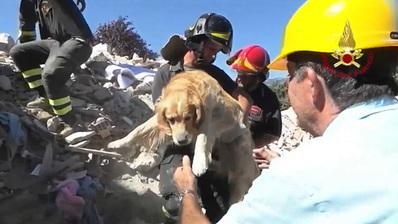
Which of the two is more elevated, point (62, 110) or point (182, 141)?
point (182, 141)

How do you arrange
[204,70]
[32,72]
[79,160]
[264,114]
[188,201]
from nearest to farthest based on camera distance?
[188,201]
[204,70]
[264,114]
[79,160]
[32,72]

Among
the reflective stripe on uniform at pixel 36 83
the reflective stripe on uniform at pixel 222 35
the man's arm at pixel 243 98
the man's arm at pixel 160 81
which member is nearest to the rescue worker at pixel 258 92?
the man's arm at pixel 243 98

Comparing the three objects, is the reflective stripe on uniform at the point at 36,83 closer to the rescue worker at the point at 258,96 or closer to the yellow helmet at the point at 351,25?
the rescue worker at the point at 258,96

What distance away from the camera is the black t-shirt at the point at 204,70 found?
401 cm

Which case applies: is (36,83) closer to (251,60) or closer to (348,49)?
(251,60)

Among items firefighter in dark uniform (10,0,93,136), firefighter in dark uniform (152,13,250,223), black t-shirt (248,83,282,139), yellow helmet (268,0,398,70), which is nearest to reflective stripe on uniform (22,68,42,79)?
firefighter in dark uniform (10,0,93,136)

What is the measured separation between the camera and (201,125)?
372cm

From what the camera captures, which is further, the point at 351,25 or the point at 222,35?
the point at 222,35

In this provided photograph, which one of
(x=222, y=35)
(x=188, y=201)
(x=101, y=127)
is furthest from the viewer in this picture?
(x=101, y=127)

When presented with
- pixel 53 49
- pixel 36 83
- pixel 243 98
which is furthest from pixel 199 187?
pixel 36 83

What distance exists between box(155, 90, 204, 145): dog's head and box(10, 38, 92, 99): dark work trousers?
9.26ft

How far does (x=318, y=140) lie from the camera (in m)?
1.28

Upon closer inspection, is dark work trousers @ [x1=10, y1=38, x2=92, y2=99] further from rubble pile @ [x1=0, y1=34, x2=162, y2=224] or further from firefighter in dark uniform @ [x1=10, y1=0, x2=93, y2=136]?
rubble pile @ [x1=0, y1=34, x2=162, y2=224]

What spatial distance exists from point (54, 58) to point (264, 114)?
293 centimetres
